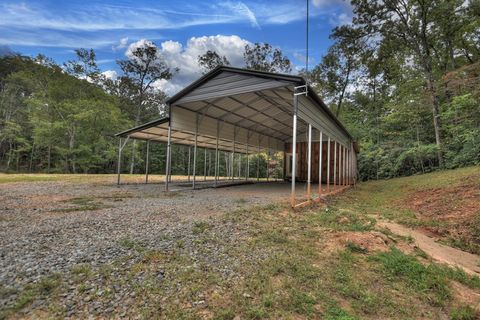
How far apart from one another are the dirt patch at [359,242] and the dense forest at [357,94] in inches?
269

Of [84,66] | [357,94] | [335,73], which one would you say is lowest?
[357,94]

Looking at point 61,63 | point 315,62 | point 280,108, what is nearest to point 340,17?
point 315,62

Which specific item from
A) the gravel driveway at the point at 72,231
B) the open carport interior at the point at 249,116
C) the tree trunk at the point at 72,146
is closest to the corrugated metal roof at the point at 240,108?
the open carport interior at the point at 249,116

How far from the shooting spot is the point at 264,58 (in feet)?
84.3

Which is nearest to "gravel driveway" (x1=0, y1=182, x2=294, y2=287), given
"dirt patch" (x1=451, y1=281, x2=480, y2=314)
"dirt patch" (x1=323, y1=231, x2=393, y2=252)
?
"dirt patch" (x1=323, y1=231, x2=393, y2=252)

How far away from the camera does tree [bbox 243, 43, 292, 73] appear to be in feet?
83.8

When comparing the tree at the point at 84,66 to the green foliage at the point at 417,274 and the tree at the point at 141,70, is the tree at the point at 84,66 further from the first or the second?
the green foliage at the point at 417,274

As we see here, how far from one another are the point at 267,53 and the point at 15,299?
27281 mm

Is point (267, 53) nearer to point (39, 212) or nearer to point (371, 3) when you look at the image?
point (371, 3)

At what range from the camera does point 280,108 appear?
1122 centimetres

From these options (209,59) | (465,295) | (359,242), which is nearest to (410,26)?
(209,59)

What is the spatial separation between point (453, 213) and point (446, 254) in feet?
9.84

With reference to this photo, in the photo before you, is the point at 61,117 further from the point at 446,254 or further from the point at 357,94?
the point at 357,94

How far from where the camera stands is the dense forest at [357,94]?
14.5m
